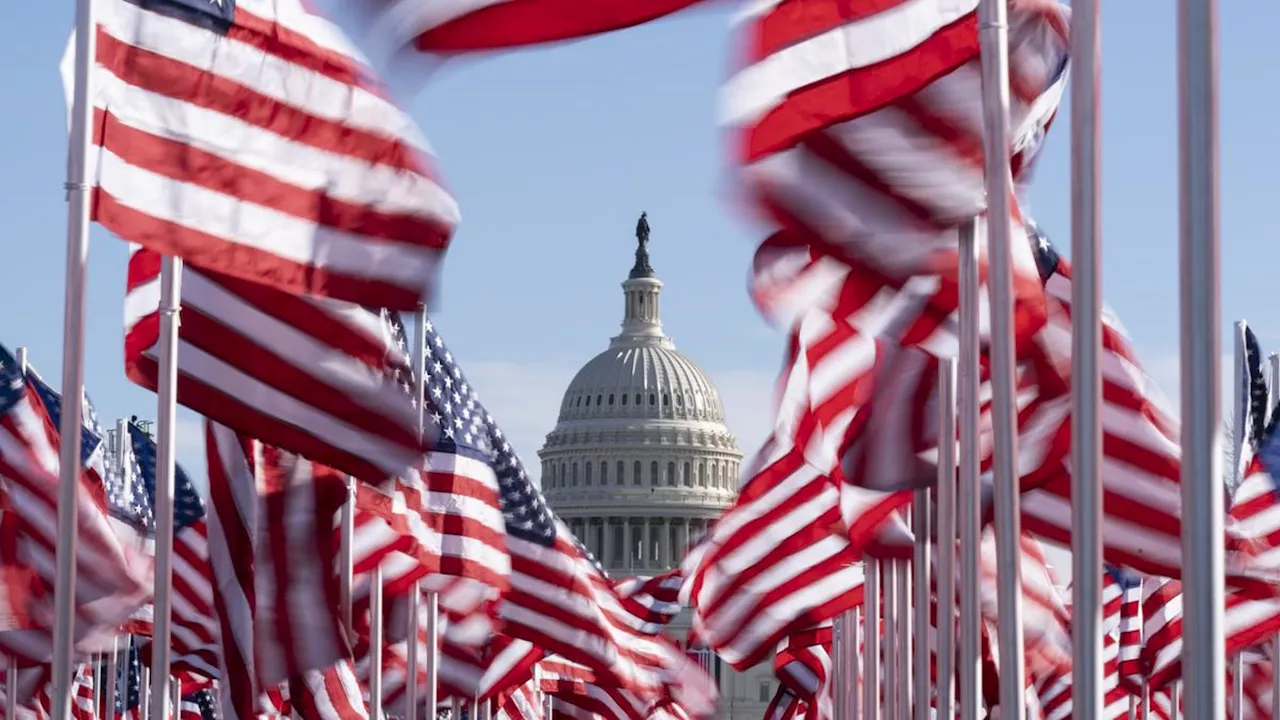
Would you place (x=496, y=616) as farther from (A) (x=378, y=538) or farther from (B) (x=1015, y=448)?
(B) (x=1015, y=448)

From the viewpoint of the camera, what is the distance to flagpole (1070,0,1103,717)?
1113 cm

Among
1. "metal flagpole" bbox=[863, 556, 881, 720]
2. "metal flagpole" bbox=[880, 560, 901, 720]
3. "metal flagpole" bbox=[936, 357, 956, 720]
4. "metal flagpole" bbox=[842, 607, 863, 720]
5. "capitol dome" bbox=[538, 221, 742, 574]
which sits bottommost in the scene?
"metal flagpole" bbox=[936, 357, 956, 720]

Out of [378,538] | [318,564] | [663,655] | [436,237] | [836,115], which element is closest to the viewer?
[836,115]

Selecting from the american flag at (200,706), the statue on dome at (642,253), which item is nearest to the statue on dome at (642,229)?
the statue on dome at (642,253)

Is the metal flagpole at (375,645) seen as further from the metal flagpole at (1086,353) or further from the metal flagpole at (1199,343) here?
the metal flagpole at (1199,343)

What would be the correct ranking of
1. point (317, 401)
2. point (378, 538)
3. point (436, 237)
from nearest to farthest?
point (436, 237), point (317, 401), point (378, 538)

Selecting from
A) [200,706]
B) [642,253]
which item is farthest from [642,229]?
[200,706]

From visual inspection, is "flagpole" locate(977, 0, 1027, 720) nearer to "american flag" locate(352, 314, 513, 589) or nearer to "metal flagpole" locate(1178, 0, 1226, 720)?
"metal flagpole" locate(1178, 0, 1226, 720)

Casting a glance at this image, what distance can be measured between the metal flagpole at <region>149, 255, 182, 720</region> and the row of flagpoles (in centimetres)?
1

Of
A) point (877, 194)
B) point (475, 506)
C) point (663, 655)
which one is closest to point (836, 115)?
point (877, 194)

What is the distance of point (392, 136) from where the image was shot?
13.8 metres

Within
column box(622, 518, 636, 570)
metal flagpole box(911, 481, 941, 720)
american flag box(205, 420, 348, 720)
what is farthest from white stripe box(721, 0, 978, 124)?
column box(622, 518, 636, 570)

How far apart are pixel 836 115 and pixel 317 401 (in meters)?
3.61

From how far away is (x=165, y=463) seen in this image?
1477 centimetres
